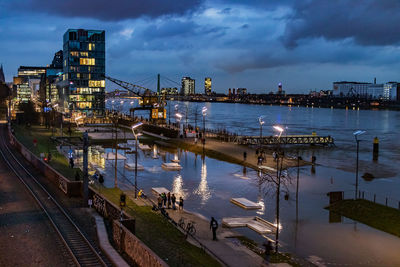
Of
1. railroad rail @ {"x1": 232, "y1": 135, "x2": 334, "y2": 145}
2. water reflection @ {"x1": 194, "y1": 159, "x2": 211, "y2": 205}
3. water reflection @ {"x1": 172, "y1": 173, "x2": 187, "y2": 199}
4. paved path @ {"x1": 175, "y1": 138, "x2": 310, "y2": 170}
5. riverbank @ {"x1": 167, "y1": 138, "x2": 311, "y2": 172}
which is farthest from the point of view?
railroad rail @ {"x1": 232, "y1": 135, "x2": 334, "y2": 145}

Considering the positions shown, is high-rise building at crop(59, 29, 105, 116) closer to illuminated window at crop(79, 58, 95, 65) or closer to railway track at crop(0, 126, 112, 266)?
illuminated window at crop(79, 58, 95, 65)

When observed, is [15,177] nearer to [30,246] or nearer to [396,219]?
[30,246]

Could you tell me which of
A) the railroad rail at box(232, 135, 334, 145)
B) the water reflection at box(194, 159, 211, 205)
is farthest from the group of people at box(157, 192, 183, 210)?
the railroad rail at box(232, 135, 334, 145)

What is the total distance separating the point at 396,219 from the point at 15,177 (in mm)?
30189

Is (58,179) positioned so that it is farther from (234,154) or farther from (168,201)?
(234,154)

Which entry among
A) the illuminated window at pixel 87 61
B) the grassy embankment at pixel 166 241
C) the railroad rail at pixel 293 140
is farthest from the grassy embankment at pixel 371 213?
the illuminated window at pixel 87 61

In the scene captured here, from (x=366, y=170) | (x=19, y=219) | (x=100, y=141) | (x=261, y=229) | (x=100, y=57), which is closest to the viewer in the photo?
(x=19, y=219)

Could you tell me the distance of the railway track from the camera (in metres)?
17.2

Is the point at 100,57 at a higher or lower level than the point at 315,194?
higher

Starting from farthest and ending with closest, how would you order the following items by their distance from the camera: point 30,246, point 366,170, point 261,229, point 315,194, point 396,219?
point 366,170 < point 315,194 < point 396,219 < point 261,229 < point 30,246

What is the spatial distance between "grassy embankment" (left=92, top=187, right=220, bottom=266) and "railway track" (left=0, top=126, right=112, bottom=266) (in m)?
2.87

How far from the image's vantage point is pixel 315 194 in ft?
115

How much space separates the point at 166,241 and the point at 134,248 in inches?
164

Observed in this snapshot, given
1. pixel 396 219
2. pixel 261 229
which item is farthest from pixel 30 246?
pixel 396 219
